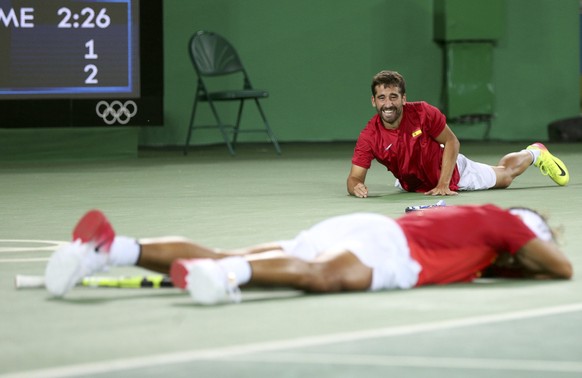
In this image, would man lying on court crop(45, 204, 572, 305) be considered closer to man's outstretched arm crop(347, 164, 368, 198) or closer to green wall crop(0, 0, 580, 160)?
man's outstretched arm crop(347, 164, 368, 198)

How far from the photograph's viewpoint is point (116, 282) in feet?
14.2

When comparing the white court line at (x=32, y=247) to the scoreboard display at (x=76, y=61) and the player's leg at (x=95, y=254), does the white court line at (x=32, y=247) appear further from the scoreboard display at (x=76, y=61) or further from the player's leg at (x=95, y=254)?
the scoreboard display at (x=76, y=61)

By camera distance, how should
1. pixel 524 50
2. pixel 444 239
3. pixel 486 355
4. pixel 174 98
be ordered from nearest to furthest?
1. pixel 486 355
2. pixel 444 239
3. pixel 174 98
4. pixel 524 50

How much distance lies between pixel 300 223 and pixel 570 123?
8.92 metres

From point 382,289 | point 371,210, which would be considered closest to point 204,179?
point 371,210

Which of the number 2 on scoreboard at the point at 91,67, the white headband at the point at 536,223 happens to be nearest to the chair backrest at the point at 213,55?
the number 2 on scoreboard at the point at 91,67

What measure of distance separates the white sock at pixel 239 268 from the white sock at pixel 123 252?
0.97ft

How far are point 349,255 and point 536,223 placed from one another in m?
0.73

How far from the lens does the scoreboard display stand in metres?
10.9

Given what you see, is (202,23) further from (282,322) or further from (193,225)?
(282,322)

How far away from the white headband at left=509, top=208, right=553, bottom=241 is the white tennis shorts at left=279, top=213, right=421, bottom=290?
17.0 inches

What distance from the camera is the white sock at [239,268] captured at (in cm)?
374

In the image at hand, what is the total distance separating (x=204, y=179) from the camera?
31.6 feet

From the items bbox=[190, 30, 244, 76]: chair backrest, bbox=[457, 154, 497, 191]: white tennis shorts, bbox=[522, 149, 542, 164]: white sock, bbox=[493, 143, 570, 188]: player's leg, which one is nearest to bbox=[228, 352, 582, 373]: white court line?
bbox=[457, 154, 497, 191]: white tennis shorts
